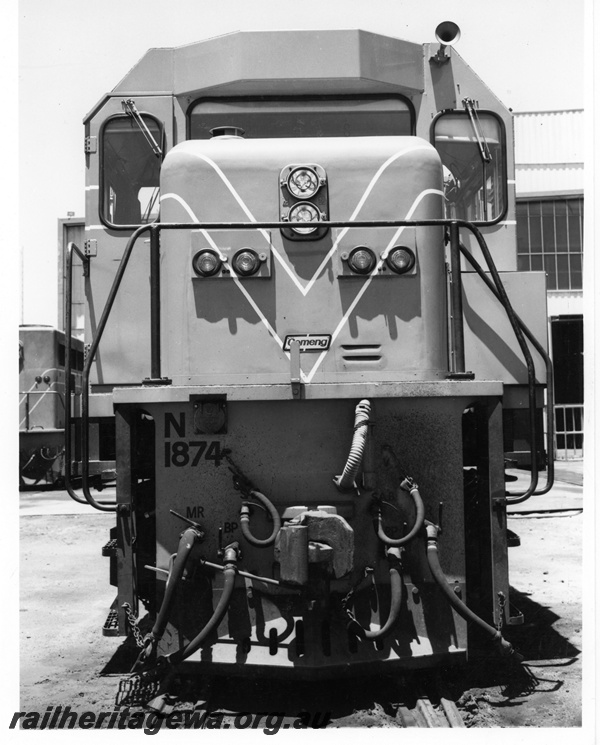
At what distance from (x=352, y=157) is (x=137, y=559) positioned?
2439 mm

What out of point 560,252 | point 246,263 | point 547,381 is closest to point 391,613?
point 547,381

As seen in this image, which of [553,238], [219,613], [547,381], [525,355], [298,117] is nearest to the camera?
[219,613]

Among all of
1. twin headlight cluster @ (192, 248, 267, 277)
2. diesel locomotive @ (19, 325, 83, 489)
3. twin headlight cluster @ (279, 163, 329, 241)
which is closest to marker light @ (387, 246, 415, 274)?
twin headlight cluster @ (279, 163, 329, 241)

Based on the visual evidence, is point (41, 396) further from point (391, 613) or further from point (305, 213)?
point (391, 613)

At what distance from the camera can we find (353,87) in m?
4.88

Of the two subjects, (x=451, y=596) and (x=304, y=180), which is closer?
(x=451, y=596)

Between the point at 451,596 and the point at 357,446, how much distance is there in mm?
817

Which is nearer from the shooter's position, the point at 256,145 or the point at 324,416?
the point at 324,416

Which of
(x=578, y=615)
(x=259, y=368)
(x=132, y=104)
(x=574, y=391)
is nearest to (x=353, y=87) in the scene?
(x=132, y=104)

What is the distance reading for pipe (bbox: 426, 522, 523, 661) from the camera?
3594 millimetres

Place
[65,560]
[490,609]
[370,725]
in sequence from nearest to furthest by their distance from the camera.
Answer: [370,725]
[490,609]
[65,560]

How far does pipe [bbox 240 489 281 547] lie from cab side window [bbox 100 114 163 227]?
6.86ft

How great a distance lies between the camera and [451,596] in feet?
11.8

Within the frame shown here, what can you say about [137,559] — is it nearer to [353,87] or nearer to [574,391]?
[353,87]
